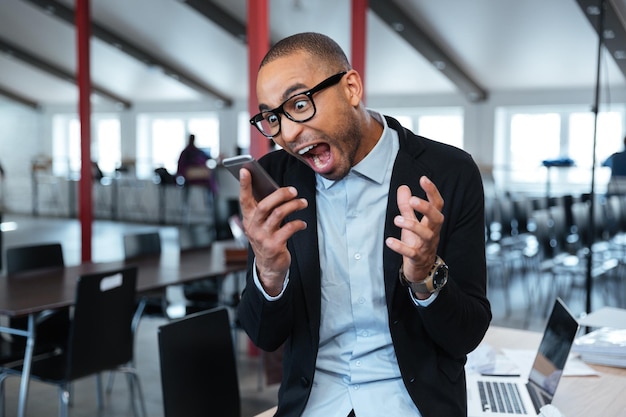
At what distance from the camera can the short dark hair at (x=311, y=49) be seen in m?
1.36

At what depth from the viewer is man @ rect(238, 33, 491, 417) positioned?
52.5 inches

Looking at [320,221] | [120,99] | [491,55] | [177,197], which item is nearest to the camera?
[320,221]

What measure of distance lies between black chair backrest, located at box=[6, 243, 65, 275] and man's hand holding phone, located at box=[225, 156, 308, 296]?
3.00 metres

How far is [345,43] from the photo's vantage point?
9.87 meters

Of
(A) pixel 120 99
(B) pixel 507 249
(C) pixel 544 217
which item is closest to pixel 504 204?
(B) pixel 507 249

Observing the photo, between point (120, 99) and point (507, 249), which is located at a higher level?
point (120, 99)

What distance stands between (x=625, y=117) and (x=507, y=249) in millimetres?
4824

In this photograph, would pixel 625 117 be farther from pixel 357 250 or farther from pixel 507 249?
pixel 357 250

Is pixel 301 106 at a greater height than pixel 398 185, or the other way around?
pixel 301 106

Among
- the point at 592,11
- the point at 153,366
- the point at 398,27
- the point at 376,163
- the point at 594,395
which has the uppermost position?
the point at 398,27

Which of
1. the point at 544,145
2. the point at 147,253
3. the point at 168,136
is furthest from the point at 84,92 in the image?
the point at 168,136

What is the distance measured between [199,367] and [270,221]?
0.97 meters

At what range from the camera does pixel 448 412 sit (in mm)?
1406

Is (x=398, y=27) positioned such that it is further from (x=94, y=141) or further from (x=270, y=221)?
(x=94, y=141)
